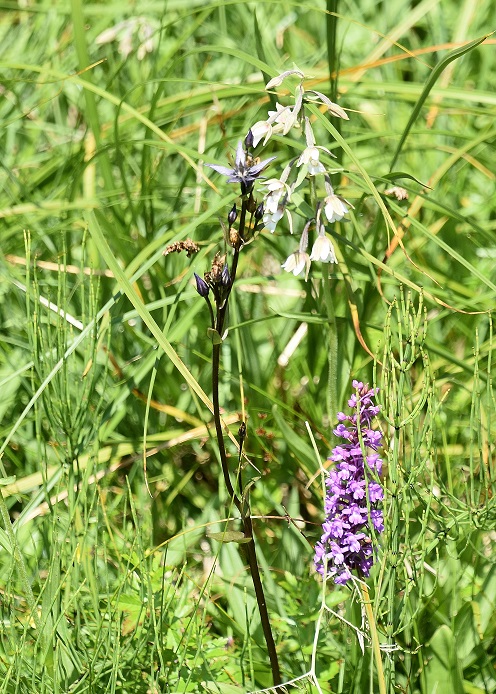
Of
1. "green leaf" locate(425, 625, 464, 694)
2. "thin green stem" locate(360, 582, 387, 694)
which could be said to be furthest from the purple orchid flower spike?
"green leaf" locate(425, 625, 464, 694)

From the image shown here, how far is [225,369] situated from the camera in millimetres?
2084

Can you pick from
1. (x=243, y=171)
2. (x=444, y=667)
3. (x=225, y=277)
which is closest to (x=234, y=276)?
(x=225, y=277)

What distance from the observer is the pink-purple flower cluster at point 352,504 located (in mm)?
1324

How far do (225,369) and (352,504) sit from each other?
31.4 inches

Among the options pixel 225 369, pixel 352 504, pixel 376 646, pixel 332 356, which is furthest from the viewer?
pixel 225 369

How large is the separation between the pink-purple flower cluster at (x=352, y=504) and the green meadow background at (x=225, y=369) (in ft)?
0.14

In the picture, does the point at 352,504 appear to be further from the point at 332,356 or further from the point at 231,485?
the point at 332,356

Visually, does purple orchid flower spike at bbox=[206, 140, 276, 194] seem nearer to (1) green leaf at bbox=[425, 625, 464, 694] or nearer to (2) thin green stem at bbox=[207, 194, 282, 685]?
(2) thin green stem at bbox=[207, 194, 282, 685]

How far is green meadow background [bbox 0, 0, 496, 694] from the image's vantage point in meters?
1.43

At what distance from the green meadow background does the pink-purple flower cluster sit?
4cm

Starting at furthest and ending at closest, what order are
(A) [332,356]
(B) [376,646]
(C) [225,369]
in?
(C) [225,369] → (A) [332,356] → (B) [376,646]

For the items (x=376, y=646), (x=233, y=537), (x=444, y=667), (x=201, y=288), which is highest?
(x=201, y=288)

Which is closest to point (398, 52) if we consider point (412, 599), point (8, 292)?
point (8, 292)

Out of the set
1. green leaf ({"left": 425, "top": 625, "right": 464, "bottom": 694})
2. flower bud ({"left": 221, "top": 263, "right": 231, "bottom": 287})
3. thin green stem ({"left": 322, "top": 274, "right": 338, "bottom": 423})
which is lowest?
green leaf ({"left": 425, "top": 625, "right": 464, "bottom": 694})
